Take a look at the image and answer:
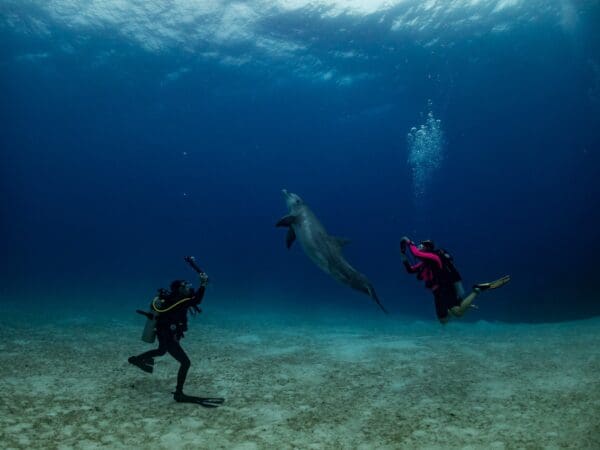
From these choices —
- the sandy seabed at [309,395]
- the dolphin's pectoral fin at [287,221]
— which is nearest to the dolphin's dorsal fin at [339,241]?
the dolphin's pectoral fin at [287,221]

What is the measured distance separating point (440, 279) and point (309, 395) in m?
3.19

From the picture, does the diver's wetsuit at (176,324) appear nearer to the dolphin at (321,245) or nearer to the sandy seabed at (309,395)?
the sandy seabed at (309,395)

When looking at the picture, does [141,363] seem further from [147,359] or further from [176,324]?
[176,324]

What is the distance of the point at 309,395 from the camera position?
688 centimetres

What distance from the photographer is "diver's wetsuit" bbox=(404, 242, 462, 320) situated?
7.34 metres

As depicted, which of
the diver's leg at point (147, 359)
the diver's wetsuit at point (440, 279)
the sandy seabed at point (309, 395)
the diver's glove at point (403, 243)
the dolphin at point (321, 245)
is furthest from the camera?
the diver's wetsuit at point (440, 279)

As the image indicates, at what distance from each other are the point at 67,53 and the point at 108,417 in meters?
34.3

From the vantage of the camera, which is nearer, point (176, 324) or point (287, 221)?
point (176, 324)

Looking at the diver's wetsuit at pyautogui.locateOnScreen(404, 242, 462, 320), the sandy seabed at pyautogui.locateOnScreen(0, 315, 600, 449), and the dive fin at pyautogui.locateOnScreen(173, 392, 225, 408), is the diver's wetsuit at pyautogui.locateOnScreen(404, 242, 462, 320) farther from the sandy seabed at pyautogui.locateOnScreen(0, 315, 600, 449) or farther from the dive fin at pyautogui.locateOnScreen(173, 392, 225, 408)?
the dive fin at pyautogui.locateOnScreen(173, 392, 225, 408)

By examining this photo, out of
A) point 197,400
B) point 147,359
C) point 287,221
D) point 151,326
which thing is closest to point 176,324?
point 151,326

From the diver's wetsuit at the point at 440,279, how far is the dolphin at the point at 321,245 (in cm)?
98

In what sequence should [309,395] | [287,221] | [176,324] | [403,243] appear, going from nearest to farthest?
[176,324] → [309,395] → [403,243] → [287,221]

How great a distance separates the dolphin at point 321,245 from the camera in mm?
7211

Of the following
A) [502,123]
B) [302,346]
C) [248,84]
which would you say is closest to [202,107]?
[248,84]
